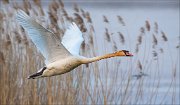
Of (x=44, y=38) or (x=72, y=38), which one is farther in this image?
(x=72, y=38)

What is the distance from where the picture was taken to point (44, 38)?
17.6 ft

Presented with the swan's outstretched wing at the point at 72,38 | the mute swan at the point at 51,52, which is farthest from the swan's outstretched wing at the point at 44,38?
the swan's outstretched wing at the point at 72,38

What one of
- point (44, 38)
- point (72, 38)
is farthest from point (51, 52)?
point (72, 38)

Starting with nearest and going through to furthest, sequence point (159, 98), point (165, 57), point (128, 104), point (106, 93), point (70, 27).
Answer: point (70, 27), point (106, 93), point (128, 104), point (159, 98), point (165, 57)

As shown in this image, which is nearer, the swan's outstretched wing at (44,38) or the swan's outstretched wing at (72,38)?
the swan's outstretched wing at (44,38)

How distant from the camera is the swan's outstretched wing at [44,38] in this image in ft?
17.3

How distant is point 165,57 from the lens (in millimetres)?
11812

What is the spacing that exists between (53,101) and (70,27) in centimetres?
73

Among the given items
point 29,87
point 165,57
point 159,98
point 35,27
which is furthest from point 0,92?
point 165,57

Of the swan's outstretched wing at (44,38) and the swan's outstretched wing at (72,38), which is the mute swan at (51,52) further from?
the swan's outstretched wing at (72,38)

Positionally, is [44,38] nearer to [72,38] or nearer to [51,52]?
[51,52]

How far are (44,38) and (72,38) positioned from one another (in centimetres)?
78

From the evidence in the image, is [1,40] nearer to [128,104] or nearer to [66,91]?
[66,91]

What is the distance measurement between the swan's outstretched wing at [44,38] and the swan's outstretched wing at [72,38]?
0.43 meters
